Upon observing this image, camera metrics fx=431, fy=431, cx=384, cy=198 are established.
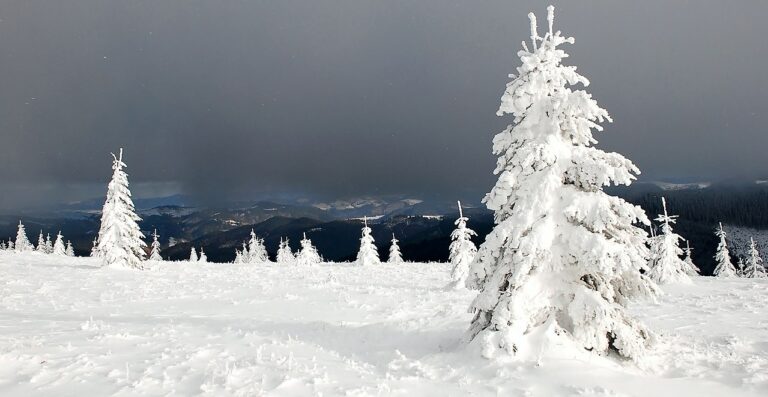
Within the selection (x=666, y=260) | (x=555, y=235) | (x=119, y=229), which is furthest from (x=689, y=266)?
(x=119, y=229)

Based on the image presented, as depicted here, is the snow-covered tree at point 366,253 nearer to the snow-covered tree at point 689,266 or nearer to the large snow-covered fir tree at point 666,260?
the large snow-covered fir tree at point 666,260

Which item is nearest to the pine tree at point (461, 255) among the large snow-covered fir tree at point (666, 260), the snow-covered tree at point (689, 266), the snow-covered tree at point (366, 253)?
the large snow-covered fir tree at point (666, 260)

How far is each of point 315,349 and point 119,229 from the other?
28338 mm

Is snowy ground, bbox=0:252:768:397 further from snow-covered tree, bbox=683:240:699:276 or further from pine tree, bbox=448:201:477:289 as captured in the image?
snow-covered tree, bbox=683:240:699:276

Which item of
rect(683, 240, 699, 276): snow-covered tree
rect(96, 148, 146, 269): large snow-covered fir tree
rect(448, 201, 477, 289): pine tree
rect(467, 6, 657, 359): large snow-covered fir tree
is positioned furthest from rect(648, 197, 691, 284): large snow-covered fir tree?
rect(96, 148, 146, 269): large snow-covered fir tree

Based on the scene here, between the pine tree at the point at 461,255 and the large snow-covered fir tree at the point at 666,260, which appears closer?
the pine tree at the point at 461,255

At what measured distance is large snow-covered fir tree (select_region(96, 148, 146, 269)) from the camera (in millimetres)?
33116

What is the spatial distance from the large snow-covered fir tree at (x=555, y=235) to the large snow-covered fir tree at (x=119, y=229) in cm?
3129

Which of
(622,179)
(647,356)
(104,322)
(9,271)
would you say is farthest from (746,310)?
(9,271)

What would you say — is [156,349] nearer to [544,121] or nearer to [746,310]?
[544,121]

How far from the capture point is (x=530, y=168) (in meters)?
11.1

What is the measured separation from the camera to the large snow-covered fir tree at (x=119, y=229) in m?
33.1

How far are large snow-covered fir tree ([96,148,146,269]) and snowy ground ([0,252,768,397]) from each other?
10234 millimetres

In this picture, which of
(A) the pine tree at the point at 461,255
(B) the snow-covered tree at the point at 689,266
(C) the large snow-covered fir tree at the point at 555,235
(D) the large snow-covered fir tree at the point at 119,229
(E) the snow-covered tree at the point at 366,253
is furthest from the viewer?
(E) the snow-covered tree at the point at 366,253
